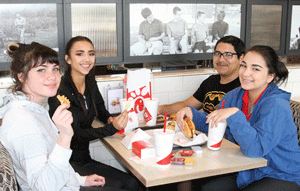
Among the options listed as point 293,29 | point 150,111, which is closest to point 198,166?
point 150,111

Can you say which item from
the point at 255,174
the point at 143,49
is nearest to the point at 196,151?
the point at 255,174

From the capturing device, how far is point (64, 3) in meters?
2.28

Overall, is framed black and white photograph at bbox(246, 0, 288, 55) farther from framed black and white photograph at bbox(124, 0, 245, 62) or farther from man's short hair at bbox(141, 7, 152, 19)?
man's short hair at bbox(141, 7, 152, 19)

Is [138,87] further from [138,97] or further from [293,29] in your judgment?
[293,29]

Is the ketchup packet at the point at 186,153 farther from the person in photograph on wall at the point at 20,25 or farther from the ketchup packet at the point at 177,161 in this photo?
the person in photograph on wall at the point at 20,25

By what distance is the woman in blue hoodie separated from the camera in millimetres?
1459

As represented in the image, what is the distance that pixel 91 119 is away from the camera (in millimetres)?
2045

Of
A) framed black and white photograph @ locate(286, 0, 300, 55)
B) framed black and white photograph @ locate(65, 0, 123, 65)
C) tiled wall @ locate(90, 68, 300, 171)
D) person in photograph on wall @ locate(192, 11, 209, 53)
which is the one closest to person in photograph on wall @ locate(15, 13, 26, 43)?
framed black and white photograph @ locate(65, 0, 123, 65)

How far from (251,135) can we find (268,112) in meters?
0.15

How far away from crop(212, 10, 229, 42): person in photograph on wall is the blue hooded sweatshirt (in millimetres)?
1195

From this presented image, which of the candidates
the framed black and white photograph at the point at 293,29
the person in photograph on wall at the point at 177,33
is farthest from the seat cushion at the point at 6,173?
the framed black and white photograph at the point at 293,29

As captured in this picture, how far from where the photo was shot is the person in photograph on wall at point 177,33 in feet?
8.63

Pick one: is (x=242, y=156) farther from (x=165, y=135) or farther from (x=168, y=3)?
(x=168, y=3)

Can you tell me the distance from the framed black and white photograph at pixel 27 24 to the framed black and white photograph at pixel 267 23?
5.53ft
